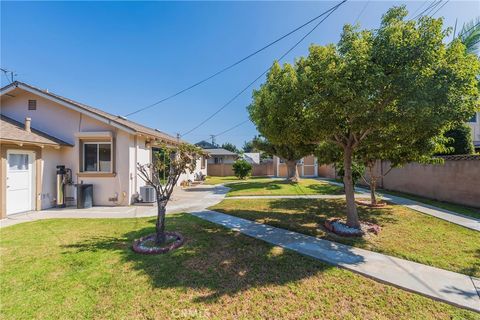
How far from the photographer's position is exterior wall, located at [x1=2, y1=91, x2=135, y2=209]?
10375 millimetres

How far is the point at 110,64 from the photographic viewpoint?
583 inches

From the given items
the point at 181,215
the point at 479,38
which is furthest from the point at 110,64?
the point at 479,38

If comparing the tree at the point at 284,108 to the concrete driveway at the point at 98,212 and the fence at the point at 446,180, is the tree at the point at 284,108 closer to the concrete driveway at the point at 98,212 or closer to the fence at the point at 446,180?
the concrete driveway at the point at 98,212

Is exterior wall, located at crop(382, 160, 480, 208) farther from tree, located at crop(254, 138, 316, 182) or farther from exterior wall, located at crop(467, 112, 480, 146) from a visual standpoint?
exterior wall, located at crop(467, 112, 480, 146)

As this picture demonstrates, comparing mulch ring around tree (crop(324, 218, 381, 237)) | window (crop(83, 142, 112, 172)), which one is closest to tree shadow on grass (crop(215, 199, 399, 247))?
mulch ring around tree (crop(324, 218, 381, 237))

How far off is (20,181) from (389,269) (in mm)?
12920

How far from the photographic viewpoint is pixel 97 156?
10.6 m

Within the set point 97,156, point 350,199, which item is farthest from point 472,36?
point 97,156

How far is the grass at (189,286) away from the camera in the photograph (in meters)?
3.26

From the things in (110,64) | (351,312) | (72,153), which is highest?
(110,64)

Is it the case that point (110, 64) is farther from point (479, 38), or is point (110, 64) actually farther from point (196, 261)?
point (479, 38)

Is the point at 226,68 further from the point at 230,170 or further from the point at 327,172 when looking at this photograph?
the point at 230,170

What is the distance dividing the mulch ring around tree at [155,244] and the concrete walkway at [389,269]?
1993 millimetres

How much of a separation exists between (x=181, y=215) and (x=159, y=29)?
10.6 metres
